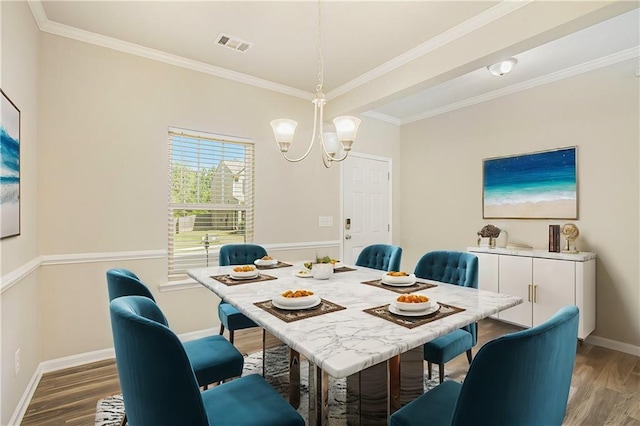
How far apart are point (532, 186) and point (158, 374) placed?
13.1 ft

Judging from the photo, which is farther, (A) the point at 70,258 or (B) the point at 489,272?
(B) the point at 489,272

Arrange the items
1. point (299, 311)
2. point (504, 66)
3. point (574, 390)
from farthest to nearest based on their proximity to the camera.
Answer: point (504, 66) < point (574, 390) < point (299, 311)

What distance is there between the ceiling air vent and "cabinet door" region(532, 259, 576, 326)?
11.4 feet

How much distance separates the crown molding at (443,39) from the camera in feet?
7.60

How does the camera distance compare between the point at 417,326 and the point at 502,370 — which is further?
the point at 417,326

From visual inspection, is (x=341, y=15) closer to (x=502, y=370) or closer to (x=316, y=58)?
(x=316, y=58)

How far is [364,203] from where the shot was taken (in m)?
4.78

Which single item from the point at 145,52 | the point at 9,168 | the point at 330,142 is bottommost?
the point at 9,168

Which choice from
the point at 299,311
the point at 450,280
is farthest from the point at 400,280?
the point at 299,311

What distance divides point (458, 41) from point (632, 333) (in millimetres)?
3077

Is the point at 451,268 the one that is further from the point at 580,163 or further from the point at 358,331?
the point at 580,163

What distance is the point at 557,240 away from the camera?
3.30m

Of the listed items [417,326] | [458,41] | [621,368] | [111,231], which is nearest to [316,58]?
[458,41]

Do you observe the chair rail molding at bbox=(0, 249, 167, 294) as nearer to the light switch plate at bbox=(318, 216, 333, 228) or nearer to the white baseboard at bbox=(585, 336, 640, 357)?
the light switch plate at bbox=(318, 216, 333, 228)
